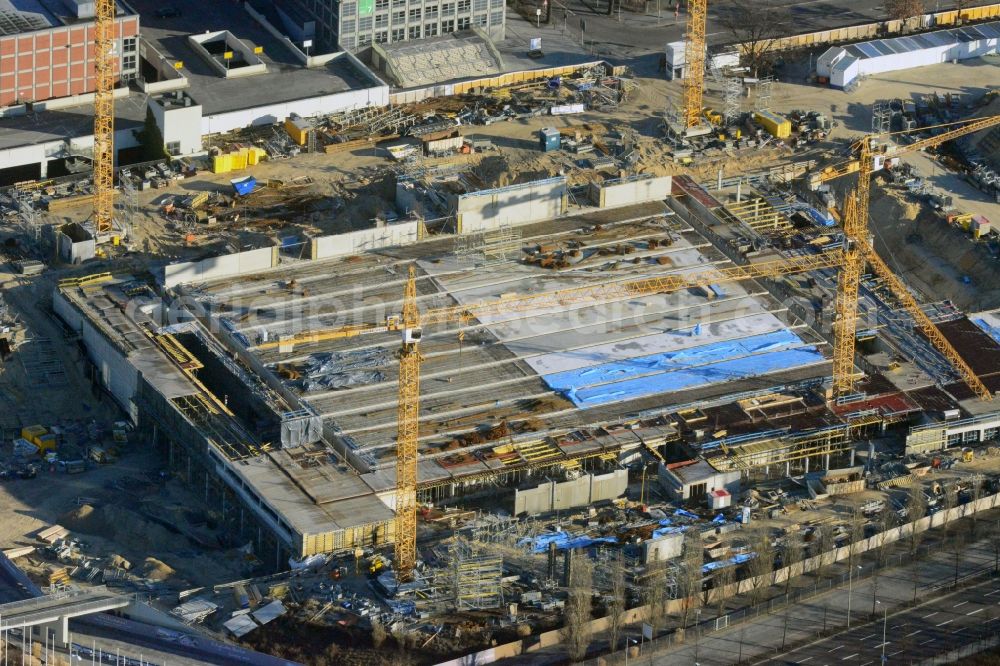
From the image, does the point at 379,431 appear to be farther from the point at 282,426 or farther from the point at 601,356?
the point at 601,356

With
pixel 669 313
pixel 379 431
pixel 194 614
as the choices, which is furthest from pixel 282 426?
pixel 669 313

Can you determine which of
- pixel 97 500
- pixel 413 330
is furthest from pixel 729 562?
pixel 97 500

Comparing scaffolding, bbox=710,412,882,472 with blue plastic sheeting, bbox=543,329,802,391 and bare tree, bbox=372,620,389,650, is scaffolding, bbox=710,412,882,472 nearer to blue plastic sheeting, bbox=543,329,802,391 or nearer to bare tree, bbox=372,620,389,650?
blue plastic sheeting, bbox=543,329,802,391

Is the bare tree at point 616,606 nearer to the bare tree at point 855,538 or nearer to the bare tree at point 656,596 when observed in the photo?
the bare tree at point 656,596

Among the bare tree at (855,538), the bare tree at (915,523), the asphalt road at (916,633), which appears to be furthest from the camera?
the bare tree at (855,538)

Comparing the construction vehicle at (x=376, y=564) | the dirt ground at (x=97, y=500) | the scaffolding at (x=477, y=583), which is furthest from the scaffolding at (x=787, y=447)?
the dirt ground at (x=97, y=500)

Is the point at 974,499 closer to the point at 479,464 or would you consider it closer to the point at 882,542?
the point at 882,542
